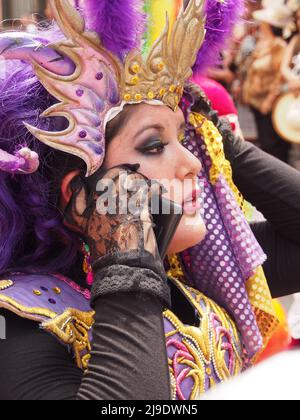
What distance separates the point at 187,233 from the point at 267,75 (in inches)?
169

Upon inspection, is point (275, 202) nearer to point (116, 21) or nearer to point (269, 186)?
A: point (269, 186)

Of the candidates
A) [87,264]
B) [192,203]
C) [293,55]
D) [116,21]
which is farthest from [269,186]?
[293,55]

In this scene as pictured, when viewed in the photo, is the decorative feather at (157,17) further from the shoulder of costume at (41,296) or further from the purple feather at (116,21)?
the shoulder of costume at (41,296)

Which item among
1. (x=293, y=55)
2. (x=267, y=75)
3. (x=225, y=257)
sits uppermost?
(x=225, y=257)

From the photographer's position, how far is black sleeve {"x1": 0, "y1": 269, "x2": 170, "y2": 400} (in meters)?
1.07

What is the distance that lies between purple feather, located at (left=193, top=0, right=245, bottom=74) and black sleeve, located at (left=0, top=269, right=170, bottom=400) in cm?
61

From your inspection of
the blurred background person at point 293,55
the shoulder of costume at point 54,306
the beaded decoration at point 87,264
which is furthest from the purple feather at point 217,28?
the blurred background person at point 293,55

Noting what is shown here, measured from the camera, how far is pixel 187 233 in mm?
1344

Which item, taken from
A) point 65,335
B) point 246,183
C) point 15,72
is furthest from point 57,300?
point 246,183

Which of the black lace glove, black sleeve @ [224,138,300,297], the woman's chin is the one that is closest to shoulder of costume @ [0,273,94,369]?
the black lace glove

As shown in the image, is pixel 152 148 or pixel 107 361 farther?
pixel 152 148

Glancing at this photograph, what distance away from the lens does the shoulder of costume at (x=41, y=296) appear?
118cm

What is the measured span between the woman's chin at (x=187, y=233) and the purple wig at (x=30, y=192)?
0.20 meters

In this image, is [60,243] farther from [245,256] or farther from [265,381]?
[265,381]
